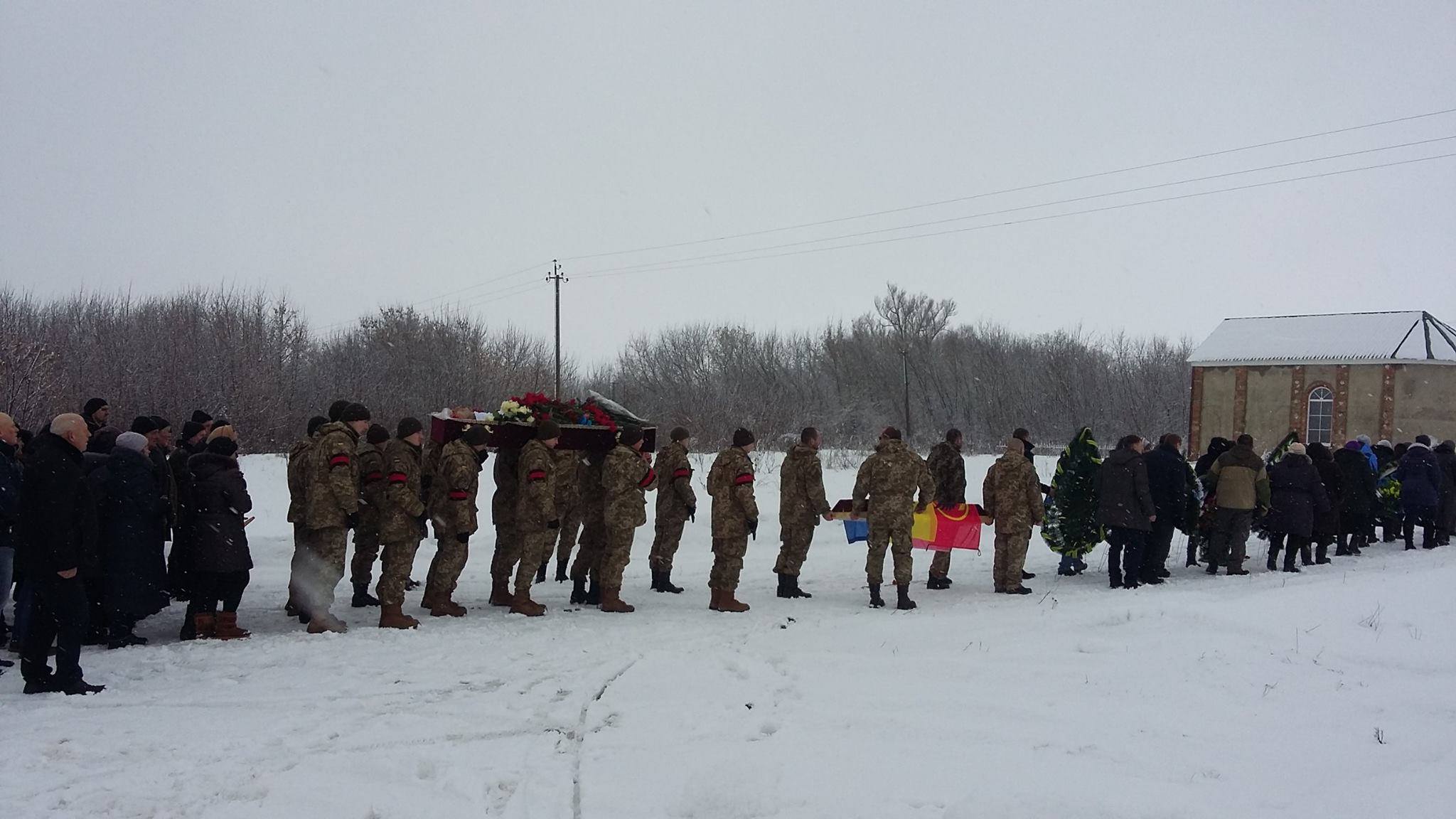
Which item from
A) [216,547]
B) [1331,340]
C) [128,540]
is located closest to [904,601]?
[216,547]

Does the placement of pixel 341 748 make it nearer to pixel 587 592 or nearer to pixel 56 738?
pixel 56 738

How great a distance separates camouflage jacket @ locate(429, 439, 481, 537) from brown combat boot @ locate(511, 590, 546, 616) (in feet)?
2.78

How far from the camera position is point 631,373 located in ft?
193

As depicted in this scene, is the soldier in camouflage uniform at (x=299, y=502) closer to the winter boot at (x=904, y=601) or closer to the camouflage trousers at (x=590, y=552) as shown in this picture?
the camouflage trousers at (x=590, y=552)

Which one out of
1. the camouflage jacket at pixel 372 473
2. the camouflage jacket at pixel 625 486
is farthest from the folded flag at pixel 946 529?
the camouflage jacket at pixel 372 473

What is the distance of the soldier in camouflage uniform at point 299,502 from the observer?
8.84 meters

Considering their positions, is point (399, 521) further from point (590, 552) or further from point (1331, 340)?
point (1331, 340)

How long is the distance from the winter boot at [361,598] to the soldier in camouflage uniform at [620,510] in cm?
250

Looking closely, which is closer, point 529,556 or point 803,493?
point 529,556

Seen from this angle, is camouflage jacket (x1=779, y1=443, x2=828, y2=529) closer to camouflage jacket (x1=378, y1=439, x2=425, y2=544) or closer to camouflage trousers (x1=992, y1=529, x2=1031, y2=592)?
camouflage trousers (x1=992, y1=529, x2=1031, y2=592)

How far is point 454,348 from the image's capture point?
39906 mm

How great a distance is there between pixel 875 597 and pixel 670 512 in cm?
263

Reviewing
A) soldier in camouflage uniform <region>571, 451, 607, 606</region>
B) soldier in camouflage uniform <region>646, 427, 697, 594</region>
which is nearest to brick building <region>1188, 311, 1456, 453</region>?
soldier in camouflage uniform <region>646, 427, 697, 594</region>

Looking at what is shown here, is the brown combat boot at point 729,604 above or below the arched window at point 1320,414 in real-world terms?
below
